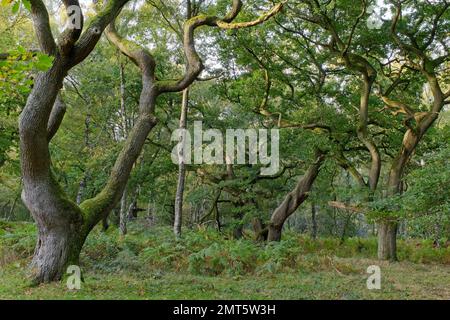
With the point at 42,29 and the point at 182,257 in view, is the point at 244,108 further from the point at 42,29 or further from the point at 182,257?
the point at 42,29

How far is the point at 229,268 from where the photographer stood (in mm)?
9117

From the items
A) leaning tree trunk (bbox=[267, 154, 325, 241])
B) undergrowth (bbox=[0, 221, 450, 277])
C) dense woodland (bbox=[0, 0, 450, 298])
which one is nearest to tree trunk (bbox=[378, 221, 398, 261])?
dense woodland (bbox=[0, 0, 450, 298])

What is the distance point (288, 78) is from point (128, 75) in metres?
6.17

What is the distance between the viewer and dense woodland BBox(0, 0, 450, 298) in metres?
6.94

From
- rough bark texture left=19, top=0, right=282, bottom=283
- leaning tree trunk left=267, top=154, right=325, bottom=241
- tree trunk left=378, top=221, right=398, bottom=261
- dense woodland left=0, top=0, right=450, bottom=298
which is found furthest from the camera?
leaning tree trunk left=267, top=154, right=325, bottom=241

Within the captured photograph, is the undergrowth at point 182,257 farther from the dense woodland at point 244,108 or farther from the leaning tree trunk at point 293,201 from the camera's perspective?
the leaning tree trunk at point 293,201

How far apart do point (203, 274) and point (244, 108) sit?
7613 mm

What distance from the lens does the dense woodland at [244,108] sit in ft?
22.8

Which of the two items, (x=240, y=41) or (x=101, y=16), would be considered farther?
(x=240, y=41)

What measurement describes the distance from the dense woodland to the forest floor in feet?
0.79

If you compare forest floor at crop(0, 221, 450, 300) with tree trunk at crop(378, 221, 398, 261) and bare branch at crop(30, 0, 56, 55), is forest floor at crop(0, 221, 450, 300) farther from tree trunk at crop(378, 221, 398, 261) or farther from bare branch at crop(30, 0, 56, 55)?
bare branch at crop(30, 0, 56, 55)

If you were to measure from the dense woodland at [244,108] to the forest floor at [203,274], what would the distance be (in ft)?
0.79
